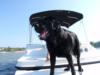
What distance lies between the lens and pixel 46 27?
4891 mm

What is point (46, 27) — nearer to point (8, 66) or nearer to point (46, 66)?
point (46, 66)

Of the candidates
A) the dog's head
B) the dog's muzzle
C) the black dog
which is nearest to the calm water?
the black dog

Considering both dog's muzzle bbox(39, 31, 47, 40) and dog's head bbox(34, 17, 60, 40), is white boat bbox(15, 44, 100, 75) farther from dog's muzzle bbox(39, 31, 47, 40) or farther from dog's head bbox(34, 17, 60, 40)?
dog's muzzle bbox(39, 31, 47, 40)

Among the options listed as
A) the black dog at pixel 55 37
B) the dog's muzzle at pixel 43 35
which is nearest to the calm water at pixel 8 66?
the black dog at pixel 55 37

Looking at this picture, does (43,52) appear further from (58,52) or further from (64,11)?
(58,52)

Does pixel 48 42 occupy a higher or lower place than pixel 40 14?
lower

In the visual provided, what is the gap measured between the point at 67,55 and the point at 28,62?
8.07ft

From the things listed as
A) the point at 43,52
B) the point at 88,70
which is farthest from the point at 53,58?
the point at 43,52

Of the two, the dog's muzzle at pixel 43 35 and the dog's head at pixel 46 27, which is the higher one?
the dog's head at pixel 46 27

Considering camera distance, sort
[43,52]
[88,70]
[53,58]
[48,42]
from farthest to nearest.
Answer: [43,52], [88,70], [53,58], [48,42]

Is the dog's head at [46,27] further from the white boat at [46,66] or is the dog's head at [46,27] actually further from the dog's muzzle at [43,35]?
the white boat at [46,66]

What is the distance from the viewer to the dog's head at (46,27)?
4.73 meters

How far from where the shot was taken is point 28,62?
7.50m

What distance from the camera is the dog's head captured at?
4730mm
